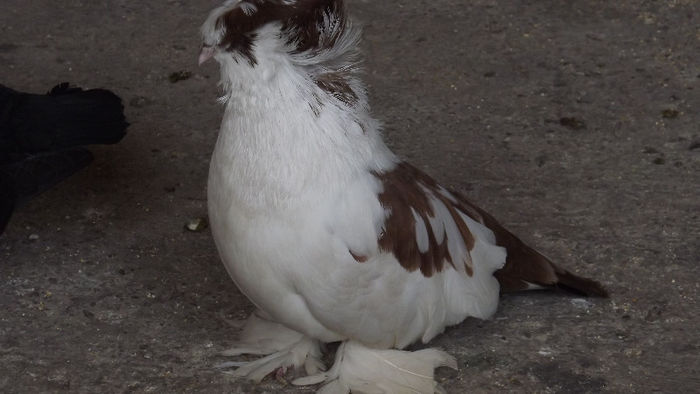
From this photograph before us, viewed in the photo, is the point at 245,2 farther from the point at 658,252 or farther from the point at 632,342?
the point at 658,252

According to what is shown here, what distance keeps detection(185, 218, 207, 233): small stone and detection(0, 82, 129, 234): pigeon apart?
0.41 meters

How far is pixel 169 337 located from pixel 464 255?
989mm

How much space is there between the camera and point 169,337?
3.72 m

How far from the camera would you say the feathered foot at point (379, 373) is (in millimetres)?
3432

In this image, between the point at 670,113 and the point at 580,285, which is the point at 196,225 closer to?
the point at 580,285

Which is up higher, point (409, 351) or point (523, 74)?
point (523, 74)

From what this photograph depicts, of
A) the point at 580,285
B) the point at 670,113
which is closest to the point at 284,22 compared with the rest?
the point at 580,285

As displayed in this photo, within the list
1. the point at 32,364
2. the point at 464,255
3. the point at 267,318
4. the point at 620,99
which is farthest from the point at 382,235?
the point at 620,99

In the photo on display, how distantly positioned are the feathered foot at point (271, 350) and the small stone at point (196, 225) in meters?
0.66

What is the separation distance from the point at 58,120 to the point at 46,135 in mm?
81

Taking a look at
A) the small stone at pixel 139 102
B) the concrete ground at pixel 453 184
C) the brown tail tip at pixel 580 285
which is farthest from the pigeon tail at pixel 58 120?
the brown tail tip at pixel 580 285

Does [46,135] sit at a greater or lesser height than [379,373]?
greater

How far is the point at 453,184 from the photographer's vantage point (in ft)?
15.0

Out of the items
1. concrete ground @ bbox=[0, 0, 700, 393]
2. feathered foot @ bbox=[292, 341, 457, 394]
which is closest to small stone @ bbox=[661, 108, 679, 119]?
concrete ground @ bbox=[0, 0, 700, 393]
